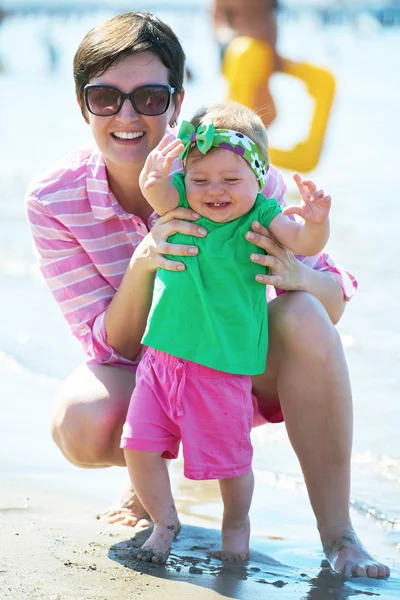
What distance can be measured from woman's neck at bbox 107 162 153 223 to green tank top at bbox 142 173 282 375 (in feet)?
1.44

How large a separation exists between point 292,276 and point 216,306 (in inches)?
10.6

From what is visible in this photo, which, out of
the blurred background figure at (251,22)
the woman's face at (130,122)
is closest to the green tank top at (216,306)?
the woman's face at (130,122)

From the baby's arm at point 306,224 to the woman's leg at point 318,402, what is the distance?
7.1 inches

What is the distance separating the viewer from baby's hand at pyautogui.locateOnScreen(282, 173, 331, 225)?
2.60 metres

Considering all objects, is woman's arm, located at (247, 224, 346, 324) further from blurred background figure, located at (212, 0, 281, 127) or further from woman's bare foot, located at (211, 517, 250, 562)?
blurred background figure, located at (212, 0, 281, 127)

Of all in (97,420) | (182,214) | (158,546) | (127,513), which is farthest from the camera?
(127,513)

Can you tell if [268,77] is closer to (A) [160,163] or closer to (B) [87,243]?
(B) [87,243]

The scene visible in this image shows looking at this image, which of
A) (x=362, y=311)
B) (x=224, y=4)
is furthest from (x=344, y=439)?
(x=224, y=4)

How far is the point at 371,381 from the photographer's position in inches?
186

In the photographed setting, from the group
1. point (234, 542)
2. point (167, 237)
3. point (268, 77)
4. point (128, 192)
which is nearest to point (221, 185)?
point (167, 237)

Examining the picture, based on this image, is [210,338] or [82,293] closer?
[210,338]

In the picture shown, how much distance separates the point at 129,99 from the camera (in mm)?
2961

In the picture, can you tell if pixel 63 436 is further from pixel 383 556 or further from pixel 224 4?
pixel 224 4

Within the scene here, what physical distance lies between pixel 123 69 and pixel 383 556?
154 centimetres
